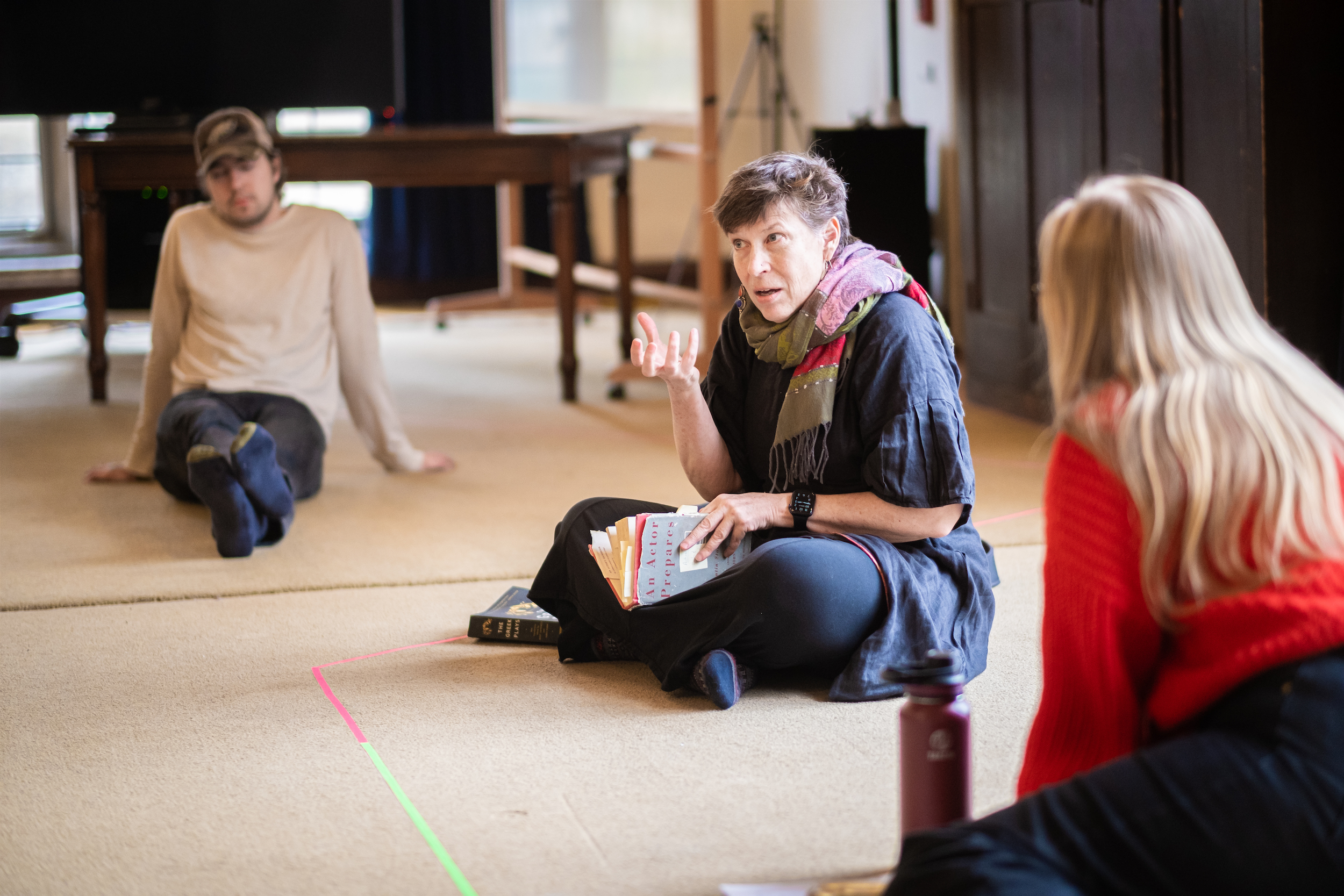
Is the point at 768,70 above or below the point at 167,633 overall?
above

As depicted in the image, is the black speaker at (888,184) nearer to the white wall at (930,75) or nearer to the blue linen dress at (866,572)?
the white wall at (930,75)

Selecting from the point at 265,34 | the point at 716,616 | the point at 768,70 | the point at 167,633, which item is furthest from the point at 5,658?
the point at 768,70

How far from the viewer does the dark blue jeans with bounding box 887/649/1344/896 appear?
1.13m

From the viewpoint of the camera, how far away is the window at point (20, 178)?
688cm

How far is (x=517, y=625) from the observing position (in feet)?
7.56

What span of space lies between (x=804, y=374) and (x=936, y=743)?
2.41ft

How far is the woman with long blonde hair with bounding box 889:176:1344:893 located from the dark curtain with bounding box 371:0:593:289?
595 cm

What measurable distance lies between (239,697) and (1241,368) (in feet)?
4.85

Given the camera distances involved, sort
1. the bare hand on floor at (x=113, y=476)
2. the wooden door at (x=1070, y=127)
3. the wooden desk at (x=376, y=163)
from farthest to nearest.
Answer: the wooden desk at (x=376, y=163) < the bare hand on floor at (x=113, y=476) < the wooden door at (x=1070, y=127)

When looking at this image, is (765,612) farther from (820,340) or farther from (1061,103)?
(1061,103)

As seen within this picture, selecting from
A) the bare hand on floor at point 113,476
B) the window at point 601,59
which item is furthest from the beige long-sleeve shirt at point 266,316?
the window at point 601,59

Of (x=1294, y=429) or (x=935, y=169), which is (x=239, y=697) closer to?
(x=1294, y=429)

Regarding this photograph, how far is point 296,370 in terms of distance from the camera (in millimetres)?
3352

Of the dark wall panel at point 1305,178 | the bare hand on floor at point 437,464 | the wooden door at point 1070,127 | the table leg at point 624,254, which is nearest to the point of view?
the dark wall panel at point 1305,178
